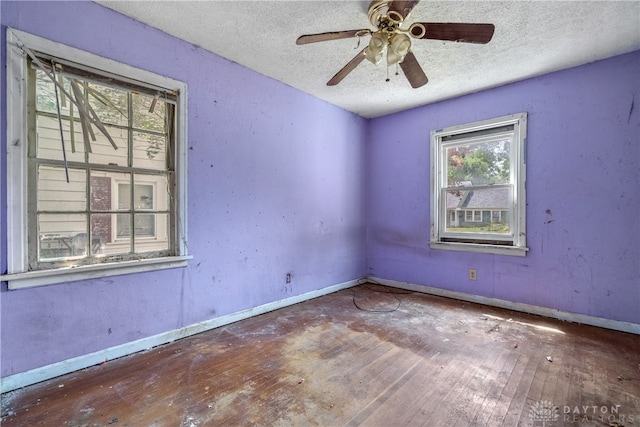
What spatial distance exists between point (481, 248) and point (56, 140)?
13.6 ft

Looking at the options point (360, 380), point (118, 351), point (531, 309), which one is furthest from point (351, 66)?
point (531, 309)

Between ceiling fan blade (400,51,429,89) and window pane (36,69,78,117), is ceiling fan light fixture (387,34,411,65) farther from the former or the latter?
window pane (36,69,78,117)

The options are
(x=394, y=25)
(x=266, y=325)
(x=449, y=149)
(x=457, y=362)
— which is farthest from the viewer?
(x=449, y=149)

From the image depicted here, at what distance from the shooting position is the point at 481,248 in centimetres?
345

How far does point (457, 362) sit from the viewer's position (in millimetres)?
2096

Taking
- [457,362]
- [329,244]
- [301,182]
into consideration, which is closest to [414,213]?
[329,244]

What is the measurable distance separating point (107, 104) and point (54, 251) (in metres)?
1.14

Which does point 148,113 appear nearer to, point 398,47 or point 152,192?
point 152,192

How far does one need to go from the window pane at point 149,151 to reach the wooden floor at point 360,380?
1514mm

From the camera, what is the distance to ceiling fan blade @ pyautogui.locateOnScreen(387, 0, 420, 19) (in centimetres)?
159

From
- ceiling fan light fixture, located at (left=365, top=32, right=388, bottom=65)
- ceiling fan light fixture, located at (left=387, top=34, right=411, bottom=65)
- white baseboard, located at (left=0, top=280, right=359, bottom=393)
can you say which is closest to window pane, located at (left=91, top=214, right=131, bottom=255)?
white baseboard, located at (left=0, top=280, right=359, bottom=393)

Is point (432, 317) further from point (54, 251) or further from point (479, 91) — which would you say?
point (54, 251)

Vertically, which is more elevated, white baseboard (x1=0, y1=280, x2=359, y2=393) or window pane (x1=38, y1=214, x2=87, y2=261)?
window pane (x1=38, y1=214, x2=87, y2=261)

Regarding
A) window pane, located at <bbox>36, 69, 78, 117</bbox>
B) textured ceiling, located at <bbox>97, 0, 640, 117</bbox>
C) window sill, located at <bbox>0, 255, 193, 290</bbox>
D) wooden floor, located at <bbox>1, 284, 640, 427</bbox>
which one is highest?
textured ceiling, located at <bbox>97, 0, 640, 117</bbox>
